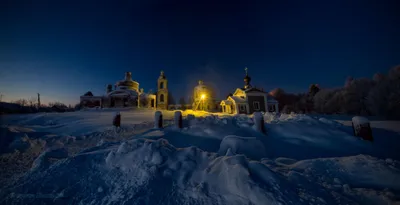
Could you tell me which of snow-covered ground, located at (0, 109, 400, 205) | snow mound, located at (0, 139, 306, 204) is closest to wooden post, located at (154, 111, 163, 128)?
snow-covered ground, located at (0, 109, 400, 205)

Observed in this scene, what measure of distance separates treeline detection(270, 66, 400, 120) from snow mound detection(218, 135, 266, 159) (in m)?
17.0

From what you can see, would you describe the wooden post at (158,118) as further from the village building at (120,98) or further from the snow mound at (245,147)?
the village building at (120,98)

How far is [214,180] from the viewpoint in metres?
2.95

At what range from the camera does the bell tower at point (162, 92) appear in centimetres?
3941

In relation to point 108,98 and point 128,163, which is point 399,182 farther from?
point 108,98

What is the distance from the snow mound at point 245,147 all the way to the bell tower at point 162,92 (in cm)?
3580

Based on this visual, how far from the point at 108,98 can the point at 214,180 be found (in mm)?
35432

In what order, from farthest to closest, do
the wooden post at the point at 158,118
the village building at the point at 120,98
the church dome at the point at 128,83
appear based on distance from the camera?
the church dome at the point at 128,83 → the village building at the point at 120,98 → the wooden post at the point at 158,118

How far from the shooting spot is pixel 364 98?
23.1 metres

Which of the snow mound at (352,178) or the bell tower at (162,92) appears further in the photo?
the bell tower at (162,92)

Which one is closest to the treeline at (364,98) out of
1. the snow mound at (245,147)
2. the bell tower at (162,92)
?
the snow mound at (245,147)

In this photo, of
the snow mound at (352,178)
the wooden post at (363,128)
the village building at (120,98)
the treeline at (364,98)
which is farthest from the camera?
the village building at (120,98)

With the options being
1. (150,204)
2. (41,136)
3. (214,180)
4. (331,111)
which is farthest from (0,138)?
(331,111)

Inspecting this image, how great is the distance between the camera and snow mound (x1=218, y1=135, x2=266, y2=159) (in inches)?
183
